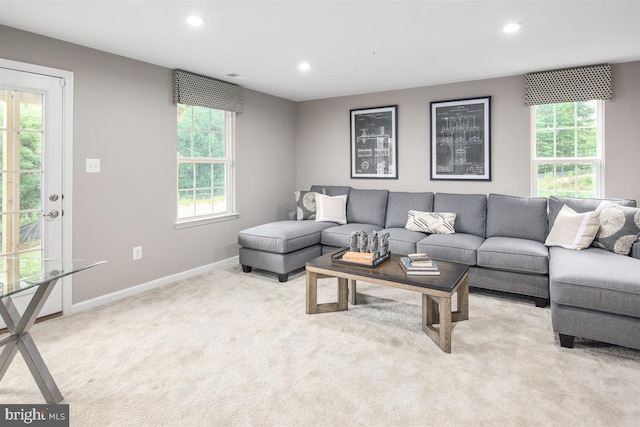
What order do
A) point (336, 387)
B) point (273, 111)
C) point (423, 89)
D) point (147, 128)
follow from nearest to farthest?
point (336, 387) < point (147, 128) < point (423, 89) < point (273, 111)

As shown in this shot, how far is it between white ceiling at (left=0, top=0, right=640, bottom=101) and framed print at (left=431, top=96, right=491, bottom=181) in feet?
1.44

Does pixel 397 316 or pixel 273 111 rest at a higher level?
pixel 273 111

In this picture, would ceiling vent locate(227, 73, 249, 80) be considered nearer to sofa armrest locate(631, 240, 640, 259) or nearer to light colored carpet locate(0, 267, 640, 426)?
light colored carpet locate(0, 267, 640, 426)

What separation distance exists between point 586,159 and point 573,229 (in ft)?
3.55

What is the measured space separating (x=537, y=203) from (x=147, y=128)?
401 centimetres

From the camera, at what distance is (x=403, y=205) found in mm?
4602

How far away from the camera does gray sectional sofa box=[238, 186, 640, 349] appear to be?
2344 mm

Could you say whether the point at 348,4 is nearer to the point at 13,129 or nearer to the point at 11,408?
the point at 13,129

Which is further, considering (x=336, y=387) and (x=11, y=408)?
(x=336, y=387)

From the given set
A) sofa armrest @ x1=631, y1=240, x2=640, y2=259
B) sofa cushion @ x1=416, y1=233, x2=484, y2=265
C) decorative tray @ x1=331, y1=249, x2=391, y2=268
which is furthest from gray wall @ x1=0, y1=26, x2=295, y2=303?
sofa armrest @ x1=631, y1=240, x2=640, y2=259

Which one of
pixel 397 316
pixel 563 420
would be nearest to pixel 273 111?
pixel 397 316

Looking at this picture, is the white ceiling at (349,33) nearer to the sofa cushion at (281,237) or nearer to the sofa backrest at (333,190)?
the sofa backrest at (333,190)

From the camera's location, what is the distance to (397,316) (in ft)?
9.74

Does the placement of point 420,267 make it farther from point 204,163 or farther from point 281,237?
point 204,163
